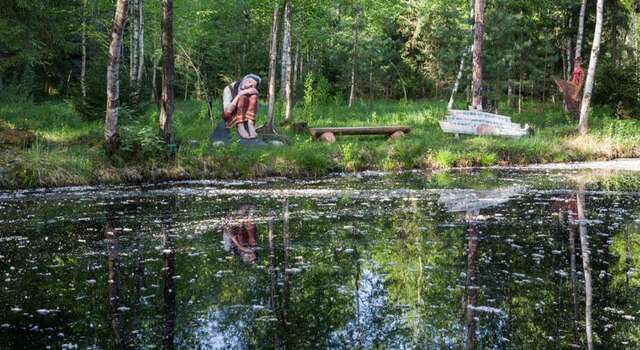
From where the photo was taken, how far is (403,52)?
156 feet

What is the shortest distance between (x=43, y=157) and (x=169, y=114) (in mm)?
3341

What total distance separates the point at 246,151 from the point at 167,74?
3147 millimetres

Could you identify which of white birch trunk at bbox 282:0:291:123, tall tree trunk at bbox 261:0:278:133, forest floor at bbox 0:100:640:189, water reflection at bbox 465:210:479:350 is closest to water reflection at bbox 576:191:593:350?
water reflection at bbox 465:210:479:350

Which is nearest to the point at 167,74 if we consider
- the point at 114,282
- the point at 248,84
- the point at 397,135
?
the point at 248,84

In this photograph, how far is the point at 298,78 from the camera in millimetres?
45312

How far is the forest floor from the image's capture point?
1664 cm

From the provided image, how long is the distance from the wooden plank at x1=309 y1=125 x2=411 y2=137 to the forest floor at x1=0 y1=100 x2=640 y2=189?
1.32 feet

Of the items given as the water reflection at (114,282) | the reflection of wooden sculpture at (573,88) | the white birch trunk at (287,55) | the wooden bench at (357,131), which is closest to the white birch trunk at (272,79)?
the white birch trunk at (287,55)

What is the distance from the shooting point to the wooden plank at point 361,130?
22031 millimetres

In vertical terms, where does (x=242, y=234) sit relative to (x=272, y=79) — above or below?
below

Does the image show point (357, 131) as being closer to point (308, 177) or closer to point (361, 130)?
point (361, 130)

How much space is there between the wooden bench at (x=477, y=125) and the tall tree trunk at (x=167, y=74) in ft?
33.7

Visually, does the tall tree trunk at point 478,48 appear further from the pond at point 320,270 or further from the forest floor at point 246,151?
the pond at point 320,270

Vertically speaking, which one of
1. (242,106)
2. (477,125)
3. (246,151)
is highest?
(242,106)
